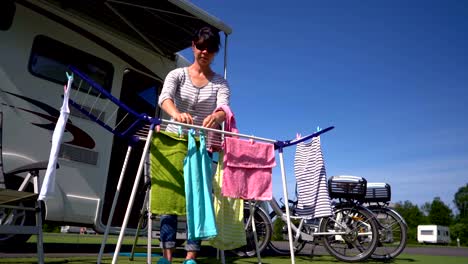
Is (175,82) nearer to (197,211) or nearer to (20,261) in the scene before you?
(197,211)

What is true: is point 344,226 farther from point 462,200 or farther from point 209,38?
point 462,200

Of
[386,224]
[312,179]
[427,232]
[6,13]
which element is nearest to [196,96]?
[312,179]

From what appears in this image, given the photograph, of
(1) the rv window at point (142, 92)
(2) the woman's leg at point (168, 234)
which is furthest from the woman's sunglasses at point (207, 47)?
(1) the rv window at point (142, 92)

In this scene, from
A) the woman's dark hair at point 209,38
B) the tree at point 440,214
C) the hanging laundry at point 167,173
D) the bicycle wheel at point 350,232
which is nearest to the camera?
the hanging laundry at point 167,173

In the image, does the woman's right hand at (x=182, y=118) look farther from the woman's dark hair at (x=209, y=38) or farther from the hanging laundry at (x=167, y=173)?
the woman's dark hair at (x=209, y=38)

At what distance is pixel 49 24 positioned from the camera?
161 inches

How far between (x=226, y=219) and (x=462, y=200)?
293ft

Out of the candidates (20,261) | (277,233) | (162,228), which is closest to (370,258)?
(277,233)

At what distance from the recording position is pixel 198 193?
2.15 meters

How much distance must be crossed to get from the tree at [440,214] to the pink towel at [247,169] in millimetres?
75822

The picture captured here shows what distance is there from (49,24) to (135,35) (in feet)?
3.53

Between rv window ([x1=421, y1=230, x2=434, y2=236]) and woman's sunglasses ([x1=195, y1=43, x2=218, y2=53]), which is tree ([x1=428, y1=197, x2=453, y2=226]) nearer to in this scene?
rv window ([x1=421, y1=230, x2=434, y2=236])

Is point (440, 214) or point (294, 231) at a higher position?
point (294, 231)

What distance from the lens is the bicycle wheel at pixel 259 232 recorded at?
4789 mm
